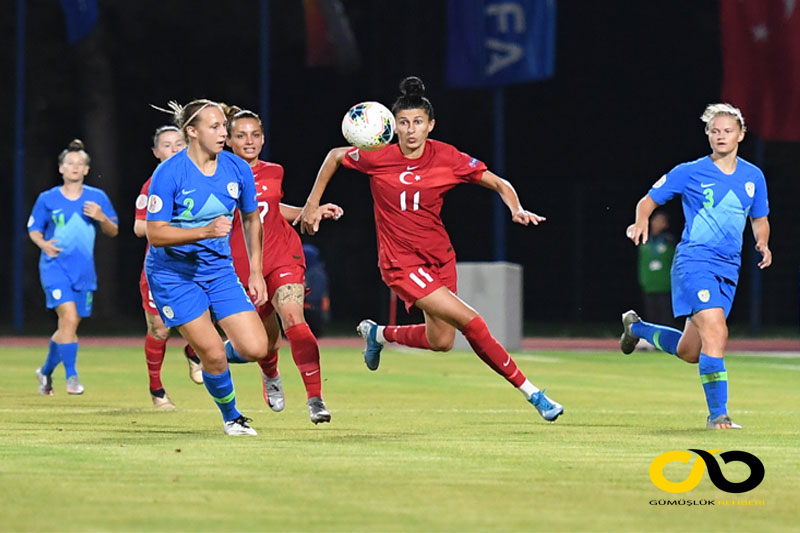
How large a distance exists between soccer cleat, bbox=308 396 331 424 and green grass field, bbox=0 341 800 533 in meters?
0.11

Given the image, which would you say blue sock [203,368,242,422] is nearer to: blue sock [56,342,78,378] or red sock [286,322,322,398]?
red sock [286,322,322,398]

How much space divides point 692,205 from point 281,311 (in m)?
2.93

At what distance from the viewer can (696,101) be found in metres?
42.2

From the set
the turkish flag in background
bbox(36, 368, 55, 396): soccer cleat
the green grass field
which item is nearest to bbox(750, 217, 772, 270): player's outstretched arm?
Answer: the green grass field

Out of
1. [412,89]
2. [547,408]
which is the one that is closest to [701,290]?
[547,408]

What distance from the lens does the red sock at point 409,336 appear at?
41.5 feet

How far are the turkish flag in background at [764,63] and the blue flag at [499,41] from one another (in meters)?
3.01

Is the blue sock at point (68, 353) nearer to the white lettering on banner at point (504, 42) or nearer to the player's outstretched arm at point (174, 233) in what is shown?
the player's outstretched arm at point (174, 233)

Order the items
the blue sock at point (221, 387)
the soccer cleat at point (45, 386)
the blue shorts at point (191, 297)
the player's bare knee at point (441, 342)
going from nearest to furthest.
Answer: the blue shorts at point (191, 297) < the blue sock at point (221, 387) < the player's bare knee at point (441, 342) < the soccer cleat at point (45, 386)

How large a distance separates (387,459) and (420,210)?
290 centimetres

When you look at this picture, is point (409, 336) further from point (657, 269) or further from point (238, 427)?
point (657, 269)

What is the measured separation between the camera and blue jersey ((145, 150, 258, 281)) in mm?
10508

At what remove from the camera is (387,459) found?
380 inches

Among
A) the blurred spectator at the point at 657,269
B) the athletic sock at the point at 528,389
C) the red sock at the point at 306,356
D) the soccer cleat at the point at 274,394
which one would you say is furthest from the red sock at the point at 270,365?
the blurred spectator at the point at 657,269
